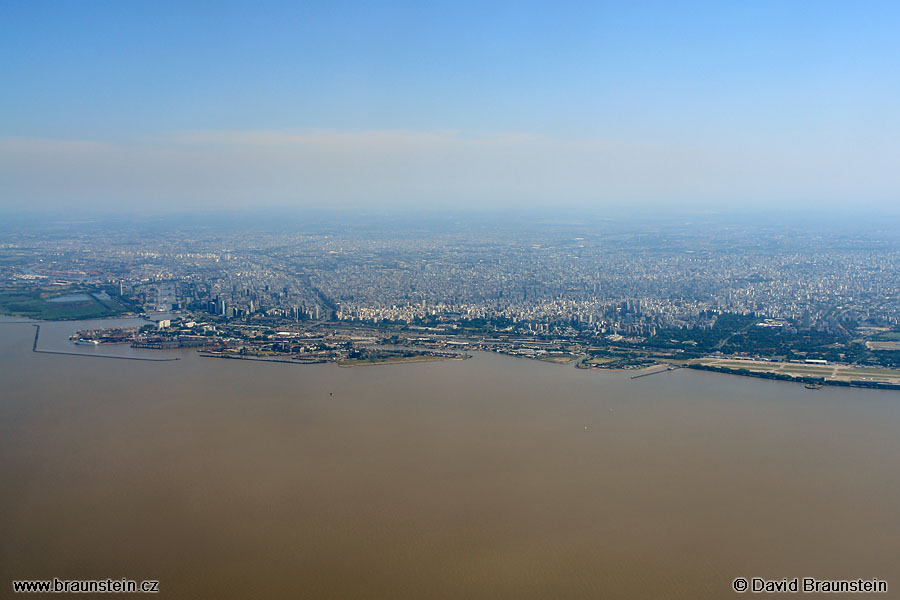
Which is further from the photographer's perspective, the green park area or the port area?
the green park area

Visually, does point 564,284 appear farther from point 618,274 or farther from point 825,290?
point 825,290

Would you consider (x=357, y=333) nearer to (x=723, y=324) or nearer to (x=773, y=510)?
(x=723, y=324)

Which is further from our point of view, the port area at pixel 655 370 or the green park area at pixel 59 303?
the green park area at pixel 59 303

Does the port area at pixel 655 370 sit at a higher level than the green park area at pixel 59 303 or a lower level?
lower

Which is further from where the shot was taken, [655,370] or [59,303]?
[59,303]

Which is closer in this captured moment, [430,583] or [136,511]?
[430,583]

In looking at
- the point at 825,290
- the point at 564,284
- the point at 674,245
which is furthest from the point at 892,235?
the point at 564,284

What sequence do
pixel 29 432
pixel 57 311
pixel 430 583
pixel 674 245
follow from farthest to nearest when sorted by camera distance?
pixel 674 245, pixel 57 311, pixel 29 432, pixel 430 583

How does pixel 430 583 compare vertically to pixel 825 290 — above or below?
below

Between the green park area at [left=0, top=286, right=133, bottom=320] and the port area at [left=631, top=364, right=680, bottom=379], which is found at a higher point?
the green park area at [left=0, top=286, right=133, bottom=320]

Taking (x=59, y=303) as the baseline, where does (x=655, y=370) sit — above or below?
below

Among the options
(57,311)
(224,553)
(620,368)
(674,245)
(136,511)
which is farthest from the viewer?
(674,245)
